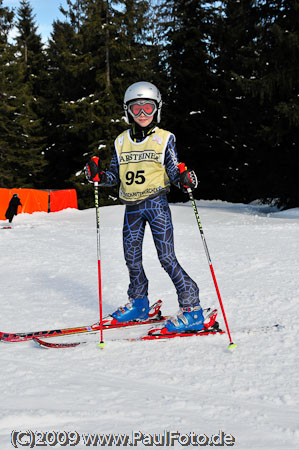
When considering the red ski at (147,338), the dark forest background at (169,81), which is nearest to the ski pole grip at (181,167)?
the red ski at (147,338)

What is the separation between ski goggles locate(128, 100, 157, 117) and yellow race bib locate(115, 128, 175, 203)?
181mm

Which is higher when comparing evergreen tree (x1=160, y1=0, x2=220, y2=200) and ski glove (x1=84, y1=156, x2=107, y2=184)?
evergreen tree (x1=160, y1=0, x2=220, y2=200)

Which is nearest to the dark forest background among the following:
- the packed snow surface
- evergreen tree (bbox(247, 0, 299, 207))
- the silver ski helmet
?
evergreen tree (bbox(247, 0, 299, 207))

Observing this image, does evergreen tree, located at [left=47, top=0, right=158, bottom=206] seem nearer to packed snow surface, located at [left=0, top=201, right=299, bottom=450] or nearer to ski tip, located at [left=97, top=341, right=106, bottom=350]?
packed snow surface, located at [left=0, top=201, right=299, bottom=450]

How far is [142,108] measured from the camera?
3904mm

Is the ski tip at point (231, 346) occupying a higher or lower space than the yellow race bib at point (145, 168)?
lower

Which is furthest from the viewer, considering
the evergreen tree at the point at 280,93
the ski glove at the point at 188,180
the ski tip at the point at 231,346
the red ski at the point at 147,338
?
the evergreen tree at the point at 280,93

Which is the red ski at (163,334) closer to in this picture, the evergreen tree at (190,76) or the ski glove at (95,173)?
the ski glove at (95,173)

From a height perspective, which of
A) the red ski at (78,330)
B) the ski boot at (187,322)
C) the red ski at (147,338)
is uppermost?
the ski boot at (187,322)

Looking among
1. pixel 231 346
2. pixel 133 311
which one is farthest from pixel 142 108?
pixel 231 346

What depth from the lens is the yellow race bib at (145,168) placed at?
3832 millimetres

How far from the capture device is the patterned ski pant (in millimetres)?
3816

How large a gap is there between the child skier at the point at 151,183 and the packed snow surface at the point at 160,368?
1.26 feet

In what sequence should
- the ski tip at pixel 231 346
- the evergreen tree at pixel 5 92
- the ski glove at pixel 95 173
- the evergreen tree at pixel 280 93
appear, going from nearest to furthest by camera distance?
the ski tip at pixel 231 346 < the ski glove at pixel 95 173 < the evergreen tree at pixel 280 93 < the evergreen tree at pixel 5 92
